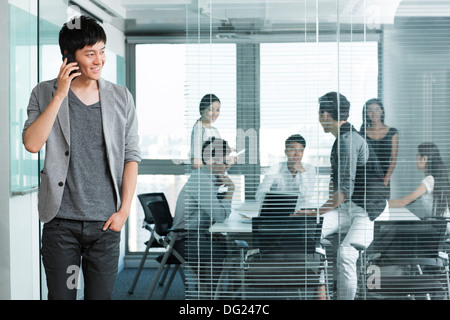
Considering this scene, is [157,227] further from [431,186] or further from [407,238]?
[431,186]

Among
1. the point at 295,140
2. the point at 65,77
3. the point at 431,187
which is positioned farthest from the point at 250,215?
the point at 65,77

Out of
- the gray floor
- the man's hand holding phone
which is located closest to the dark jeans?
the man's hand holding phone

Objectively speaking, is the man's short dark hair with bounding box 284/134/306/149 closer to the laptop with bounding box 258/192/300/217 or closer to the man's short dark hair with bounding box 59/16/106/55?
the laptop with bounding box 258/192/300/217

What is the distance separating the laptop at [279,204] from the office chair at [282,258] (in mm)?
28

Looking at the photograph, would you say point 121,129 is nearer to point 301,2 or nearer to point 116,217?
point 116,217

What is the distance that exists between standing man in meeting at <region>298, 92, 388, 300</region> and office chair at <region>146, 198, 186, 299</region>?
4.97ft

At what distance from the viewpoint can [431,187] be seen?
10.7 ft

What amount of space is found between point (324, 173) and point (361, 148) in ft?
0.81

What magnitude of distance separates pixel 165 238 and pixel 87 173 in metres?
2.48

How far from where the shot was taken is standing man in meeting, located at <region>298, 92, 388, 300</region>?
320cm

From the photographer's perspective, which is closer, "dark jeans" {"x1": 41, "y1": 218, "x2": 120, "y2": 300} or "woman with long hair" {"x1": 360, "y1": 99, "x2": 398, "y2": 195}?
"dark jeans" {"x1": 41, "y1": 218, "x2": 120, "y2": 300}

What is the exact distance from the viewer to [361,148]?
323 cm

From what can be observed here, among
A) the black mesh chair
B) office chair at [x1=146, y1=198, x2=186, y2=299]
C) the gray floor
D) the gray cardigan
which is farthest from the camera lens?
the gray floor
